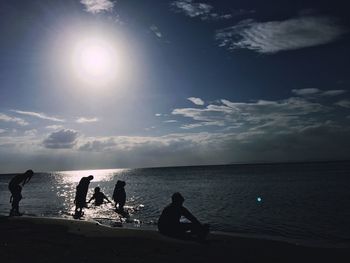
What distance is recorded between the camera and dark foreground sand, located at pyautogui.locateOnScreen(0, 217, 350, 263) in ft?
29.4

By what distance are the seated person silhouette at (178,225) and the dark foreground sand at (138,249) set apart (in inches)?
16.5

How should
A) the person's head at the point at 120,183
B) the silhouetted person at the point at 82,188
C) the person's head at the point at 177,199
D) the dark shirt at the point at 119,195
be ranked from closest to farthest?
1. the person's head at the point at 177,199
2. the silhouetted person at the point at 82,188
3. the person's head at the point at 120,183
4. the dark shirt at the point at 119,195

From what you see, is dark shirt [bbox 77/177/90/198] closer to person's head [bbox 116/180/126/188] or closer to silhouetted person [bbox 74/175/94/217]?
silhouetted person [bbox 74/175/94/217]

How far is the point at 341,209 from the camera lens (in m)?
26.1

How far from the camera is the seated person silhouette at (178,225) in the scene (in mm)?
11500

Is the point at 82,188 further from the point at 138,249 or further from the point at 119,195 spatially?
the point at 138,249

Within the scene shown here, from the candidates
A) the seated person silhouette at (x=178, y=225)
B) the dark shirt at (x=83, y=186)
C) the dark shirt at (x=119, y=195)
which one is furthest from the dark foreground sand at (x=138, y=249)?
the dark shirt at (x=119, y=195)

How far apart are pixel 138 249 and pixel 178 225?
217 cm

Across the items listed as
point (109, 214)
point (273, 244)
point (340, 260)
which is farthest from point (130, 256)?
point (109, 214)

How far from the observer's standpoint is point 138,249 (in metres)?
10.1

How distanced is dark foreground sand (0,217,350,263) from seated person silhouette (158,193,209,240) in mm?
419

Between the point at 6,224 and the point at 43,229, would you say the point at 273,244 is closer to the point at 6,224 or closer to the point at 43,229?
the point at 43,229

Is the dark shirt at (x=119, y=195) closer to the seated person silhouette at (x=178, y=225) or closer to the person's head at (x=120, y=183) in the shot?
the person's head at (x=120, y=183)

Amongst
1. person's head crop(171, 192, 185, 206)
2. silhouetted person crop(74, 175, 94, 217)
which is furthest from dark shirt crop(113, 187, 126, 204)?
person's head crop(171, 192, 185, 206)
